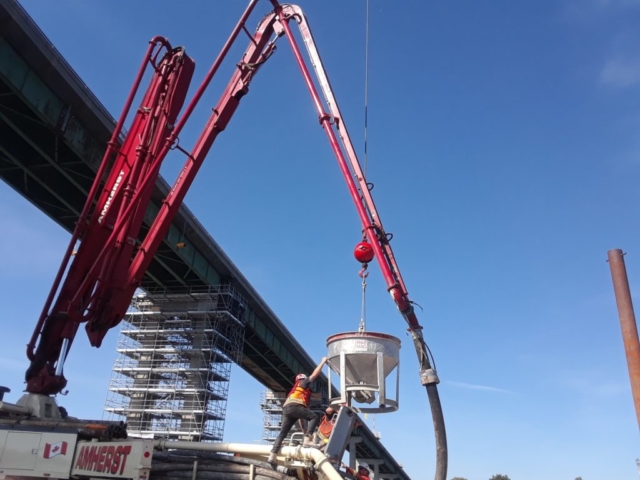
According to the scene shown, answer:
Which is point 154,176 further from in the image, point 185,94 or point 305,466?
point 305,466

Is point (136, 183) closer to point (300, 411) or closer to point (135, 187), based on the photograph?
point (135, 187)

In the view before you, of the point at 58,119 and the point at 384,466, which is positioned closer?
the point at 58,119

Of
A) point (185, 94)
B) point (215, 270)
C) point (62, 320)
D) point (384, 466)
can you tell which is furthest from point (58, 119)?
point (384, 466)

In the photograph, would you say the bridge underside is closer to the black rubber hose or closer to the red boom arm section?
the red boom arm section

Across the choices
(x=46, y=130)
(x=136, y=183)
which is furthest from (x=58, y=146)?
(x=136, y=183)

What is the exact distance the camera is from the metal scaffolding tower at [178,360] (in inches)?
1245

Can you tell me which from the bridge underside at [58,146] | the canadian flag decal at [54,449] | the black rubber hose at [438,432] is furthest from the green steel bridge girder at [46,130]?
the black rubber hose at [438,432]

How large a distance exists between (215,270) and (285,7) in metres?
20.3

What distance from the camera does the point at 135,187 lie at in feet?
52.7

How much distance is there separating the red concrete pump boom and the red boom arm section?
0.03 meters

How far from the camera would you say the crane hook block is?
35.7ft

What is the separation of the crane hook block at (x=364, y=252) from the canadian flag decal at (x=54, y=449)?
19.9 feet

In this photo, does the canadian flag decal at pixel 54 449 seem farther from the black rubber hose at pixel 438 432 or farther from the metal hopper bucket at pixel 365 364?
the black rubber hose at pixel 438 432

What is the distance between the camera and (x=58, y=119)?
829 inches
